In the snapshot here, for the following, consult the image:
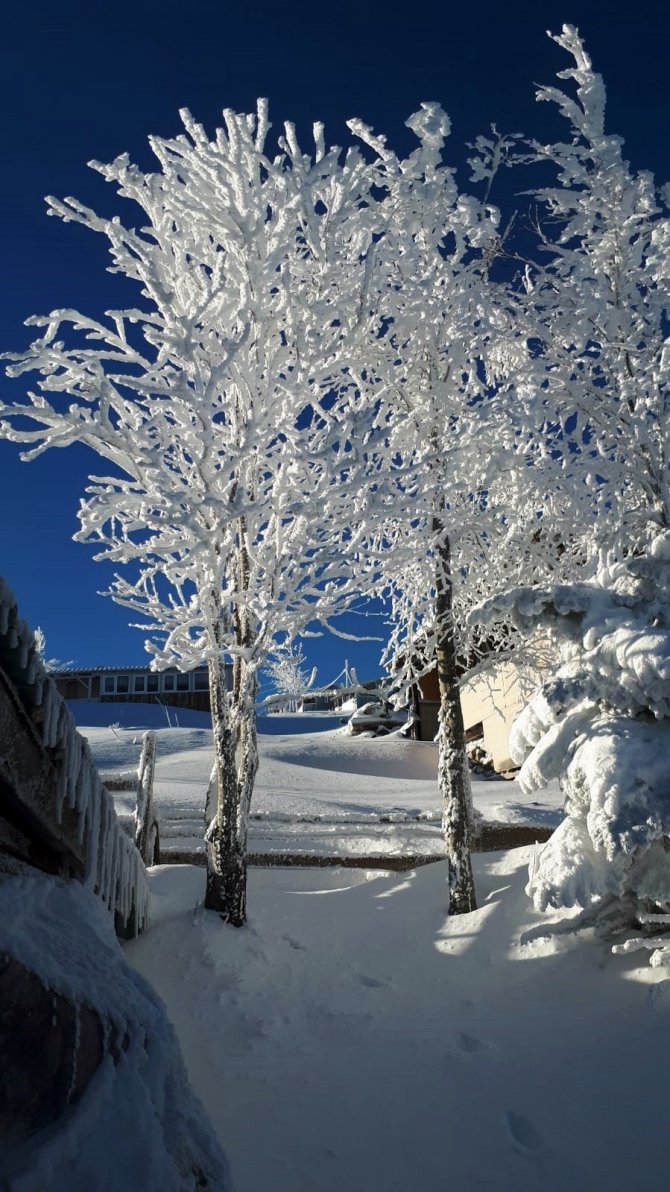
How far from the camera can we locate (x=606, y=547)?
28.3 feet

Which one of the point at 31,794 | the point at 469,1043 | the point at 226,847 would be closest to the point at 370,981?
the point at 469,1043

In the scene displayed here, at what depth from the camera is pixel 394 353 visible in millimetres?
9508

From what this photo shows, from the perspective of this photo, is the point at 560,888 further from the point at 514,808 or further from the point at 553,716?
the point at 514,808

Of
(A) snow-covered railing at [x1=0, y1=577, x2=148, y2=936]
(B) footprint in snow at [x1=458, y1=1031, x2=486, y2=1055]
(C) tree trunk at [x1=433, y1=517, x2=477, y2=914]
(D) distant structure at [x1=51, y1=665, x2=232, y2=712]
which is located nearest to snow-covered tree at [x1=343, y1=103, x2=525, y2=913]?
(C) tree trunk at [x1=433, y1=517, x2=477, y2=914]

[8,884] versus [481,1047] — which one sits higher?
[8,884]

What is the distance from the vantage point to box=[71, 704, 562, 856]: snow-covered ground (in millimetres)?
10633

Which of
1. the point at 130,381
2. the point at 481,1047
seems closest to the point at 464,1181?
the point at 481,1047

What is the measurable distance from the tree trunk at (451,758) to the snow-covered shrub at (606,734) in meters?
1.45

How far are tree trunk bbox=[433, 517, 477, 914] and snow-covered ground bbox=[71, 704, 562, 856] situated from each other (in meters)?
2.19

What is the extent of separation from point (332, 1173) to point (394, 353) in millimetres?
8347

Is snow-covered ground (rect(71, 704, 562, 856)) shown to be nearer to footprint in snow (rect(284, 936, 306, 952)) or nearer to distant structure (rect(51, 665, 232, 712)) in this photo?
footprint in snow (rect(284, 936, 306, 952))

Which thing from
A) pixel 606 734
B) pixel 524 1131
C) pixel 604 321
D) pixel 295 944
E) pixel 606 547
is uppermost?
Result: pixel 604 321

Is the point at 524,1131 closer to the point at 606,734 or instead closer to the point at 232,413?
the point at 606,734

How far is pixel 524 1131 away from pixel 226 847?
143 inches
